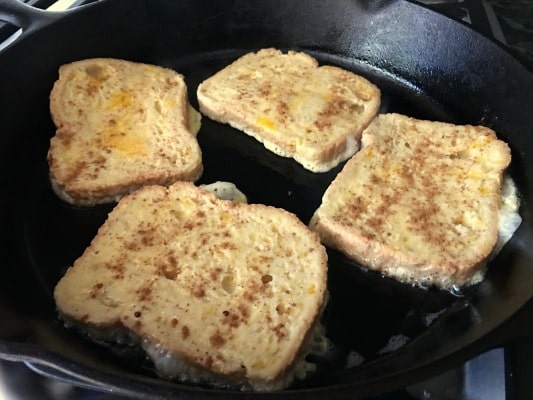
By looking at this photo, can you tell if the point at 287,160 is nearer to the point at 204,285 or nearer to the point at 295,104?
the point at 295,104

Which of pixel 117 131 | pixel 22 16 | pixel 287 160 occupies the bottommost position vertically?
pixel 287 160

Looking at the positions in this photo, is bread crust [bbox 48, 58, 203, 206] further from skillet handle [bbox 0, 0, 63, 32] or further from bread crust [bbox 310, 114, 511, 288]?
bread crust [bbox 310, 114, 511, 288]

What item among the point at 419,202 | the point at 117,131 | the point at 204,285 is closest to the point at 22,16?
the point at 117,131

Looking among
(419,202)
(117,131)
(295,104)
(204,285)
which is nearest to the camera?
(204,285)

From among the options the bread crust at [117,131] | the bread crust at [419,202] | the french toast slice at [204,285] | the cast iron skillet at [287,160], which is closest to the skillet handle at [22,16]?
the cast iron skillet at [287,160]

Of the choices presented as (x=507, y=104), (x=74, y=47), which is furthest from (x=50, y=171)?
(x=507, y=104)

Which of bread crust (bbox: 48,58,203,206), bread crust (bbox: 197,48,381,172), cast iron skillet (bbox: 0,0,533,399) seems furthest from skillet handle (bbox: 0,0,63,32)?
bread crust (bbox: 197,48,381,172)
